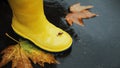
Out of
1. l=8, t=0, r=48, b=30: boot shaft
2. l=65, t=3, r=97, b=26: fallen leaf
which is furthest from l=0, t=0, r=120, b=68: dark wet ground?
l=8, t=0, r=48, b=30: boot shaft

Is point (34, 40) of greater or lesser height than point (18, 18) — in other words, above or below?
below

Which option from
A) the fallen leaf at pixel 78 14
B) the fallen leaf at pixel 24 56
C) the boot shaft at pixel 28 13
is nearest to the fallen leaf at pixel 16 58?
the fallen leaf at pixel 24 56

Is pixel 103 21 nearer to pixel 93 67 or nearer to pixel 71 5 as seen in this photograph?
pixel 71 5

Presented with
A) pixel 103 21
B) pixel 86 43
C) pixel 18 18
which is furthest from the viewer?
pixel 103 21

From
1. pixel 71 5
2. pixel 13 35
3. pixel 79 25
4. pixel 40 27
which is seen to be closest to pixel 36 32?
pixel 40 27

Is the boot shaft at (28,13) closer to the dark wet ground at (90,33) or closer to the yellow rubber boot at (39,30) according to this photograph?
the yellow rubber boot at (39,30)

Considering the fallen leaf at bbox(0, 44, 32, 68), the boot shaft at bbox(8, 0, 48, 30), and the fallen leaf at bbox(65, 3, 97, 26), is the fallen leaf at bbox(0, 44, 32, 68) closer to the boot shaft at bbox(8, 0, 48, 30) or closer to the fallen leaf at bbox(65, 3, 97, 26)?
the boot shaft at bbox(8, 0, 48, 30)
